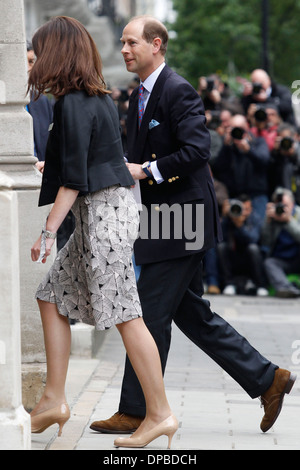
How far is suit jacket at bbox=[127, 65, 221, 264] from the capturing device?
500cm

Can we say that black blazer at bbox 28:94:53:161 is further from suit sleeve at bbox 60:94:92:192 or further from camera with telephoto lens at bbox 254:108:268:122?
camera with telephoto lens at bbox 254:108:268:122

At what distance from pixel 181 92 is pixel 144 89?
0.24 metres

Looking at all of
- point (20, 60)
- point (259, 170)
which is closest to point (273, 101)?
point (259, 170)

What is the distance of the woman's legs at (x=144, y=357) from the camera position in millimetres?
4633

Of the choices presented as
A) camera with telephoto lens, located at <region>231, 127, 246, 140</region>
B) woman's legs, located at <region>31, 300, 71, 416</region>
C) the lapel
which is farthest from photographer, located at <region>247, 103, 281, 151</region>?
woman's legs, located at <region>31, 300, 71, 416</region>

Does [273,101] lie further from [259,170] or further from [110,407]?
[110,407]

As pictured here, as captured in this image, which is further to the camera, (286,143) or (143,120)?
(286,143)

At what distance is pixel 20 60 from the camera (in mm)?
5480

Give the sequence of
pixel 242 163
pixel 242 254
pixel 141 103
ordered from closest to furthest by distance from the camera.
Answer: pixel 141 103 < pixel 242 163 < pixel 242 254

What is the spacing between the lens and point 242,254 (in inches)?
497

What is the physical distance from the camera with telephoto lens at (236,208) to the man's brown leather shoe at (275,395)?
277 inches

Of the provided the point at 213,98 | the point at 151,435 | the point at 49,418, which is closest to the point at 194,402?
the point at 151,435

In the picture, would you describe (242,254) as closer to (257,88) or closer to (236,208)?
(236,208)

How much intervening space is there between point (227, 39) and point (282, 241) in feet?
120
